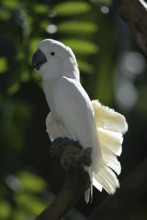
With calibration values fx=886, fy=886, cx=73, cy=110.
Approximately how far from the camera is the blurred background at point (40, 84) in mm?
3240

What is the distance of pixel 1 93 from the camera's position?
381 cm

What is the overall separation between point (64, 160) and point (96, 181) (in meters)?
0.27

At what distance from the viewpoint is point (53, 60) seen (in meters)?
2.77

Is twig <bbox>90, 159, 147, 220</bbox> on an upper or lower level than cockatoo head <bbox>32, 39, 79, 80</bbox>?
lower

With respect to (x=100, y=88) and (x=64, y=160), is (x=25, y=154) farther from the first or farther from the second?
(x=64, y=160)

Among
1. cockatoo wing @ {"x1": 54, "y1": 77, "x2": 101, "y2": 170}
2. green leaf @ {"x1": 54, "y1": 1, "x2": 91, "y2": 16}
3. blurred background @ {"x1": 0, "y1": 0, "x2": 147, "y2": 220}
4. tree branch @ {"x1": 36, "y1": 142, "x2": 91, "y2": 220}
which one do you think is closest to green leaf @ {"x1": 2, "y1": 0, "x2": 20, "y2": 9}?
blurred background @ {"x1": 0, "y1": 0, "x2": 147, "y2": 220}

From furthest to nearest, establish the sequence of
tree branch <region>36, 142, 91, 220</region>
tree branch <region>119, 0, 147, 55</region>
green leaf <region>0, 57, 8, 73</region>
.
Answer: green leaf <region>0, 57, 8, 73</region>
tree branch <region>119, 0, 147, 55</region>
tree branch <region>36, 142, 91, 220</region>

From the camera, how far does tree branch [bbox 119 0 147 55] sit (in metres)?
2.94

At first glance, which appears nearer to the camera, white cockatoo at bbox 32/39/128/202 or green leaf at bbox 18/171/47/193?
white cockatoo at bbox 32/39/128/202

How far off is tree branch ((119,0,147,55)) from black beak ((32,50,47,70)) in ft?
1.19

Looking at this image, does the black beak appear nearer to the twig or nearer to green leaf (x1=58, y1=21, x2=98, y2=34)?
green leaf (x1=58, y1=21, x2=98, y2=34)

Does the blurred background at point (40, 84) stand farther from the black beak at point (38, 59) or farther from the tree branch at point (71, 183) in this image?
the tree branch at point (71, 183)

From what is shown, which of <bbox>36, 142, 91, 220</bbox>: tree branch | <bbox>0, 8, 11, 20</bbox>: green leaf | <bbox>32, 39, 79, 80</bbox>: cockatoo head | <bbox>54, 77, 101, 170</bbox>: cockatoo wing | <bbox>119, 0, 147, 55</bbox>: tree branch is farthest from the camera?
<bbox>0, 8, 11, 20</bbox>: green leaf

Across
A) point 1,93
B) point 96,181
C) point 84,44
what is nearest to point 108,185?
point 96,181
